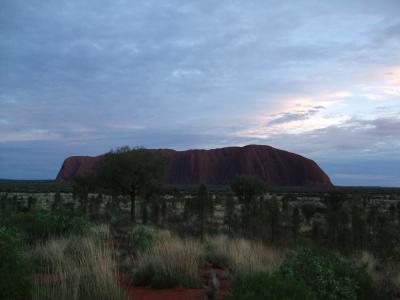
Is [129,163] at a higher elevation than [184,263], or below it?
higher

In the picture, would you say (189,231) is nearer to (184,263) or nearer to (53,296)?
(184,263)

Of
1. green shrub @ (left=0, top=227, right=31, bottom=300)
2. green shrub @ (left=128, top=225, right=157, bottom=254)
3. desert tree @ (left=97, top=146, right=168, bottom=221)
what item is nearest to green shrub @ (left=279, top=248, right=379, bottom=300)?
green shrub @ (left=0, top=227, right=31, bottom=300)

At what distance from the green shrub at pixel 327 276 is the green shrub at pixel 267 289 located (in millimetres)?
1075

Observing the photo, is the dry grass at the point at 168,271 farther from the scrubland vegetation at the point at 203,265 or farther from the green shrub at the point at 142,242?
the green shrub at the point at 142,242

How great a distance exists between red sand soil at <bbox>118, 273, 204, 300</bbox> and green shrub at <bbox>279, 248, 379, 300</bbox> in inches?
63.2

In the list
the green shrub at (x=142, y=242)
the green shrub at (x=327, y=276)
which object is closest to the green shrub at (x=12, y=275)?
the green shrub at (x=327, y=276)

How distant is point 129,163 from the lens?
2616 cm

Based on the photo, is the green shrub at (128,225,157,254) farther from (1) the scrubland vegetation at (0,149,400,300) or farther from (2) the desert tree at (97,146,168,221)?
(2) the desert tree at (97,146,168,221)

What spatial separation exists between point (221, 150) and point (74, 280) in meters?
171

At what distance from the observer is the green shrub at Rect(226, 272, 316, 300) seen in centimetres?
479

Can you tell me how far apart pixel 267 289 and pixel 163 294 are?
2898mm

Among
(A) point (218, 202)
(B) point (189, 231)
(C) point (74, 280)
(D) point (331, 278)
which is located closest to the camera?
(C) point (74, 280)

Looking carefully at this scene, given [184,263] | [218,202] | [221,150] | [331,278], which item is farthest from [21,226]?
[221,150]

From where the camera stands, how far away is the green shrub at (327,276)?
6496 millimetres
